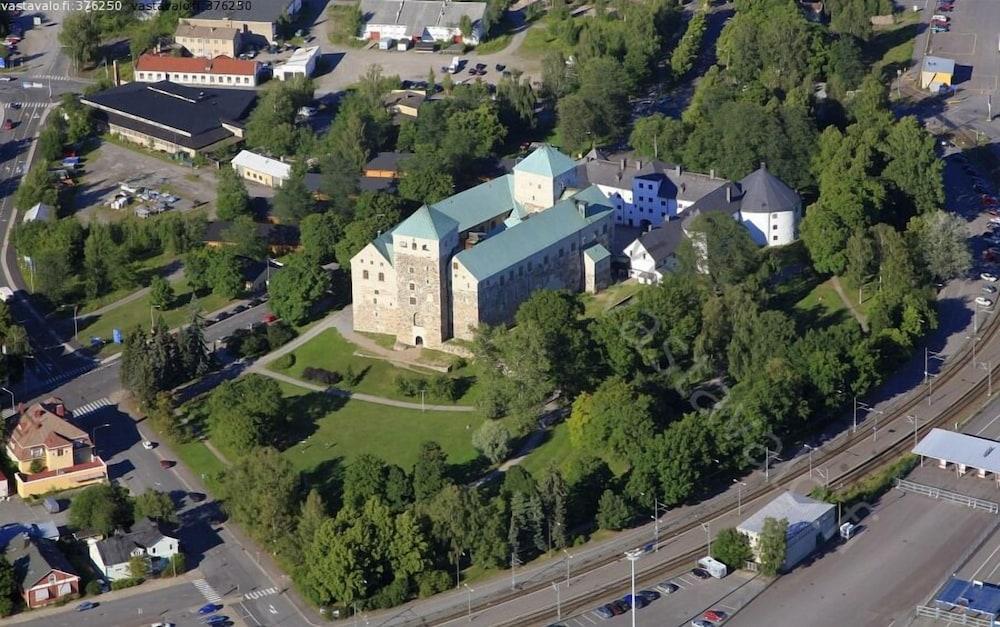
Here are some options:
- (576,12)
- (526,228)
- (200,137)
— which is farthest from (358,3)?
(526,228)

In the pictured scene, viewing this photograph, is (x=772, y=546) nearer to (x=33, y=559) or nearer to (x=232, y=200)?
(x=33, y=559)

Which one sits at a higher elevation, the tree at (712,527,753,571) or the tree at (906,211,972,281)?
the tree at (906,211,972,281)

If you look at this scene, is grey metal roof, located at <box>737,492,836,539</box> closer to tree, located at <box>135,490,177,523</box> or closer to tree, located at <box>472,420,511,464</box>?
tree, located at <box>472,420,511,464</box>

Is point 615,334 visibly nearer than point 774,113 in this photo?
Yes

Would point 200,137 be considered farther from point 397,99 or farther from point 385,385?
point 385,385

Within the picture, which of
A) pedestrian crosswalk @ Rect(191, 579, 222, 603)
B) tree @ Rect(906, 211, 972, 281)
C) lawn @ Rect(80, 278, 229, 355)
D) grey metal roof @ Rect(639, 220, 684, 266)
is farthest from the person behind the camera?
lawn @ Rect(80, 278, 229, 355)

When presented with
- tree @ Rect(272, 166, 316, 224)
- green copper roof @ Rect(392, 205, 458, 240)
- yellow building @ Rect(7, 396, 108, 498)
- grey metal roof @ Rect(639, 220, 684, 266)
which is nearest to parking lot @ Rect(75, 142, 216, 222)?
tree @ Rect(272, 166, 316, 224)
